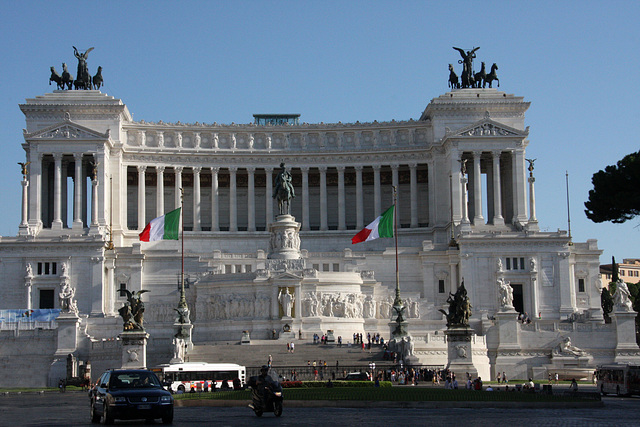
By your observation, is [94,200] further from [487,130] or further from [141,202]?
[487,130]

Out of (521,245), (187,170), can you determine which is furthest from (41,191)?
(521,245)

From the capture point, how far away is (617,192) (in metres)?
72.6

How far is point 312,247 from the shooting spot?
113312 millimetres

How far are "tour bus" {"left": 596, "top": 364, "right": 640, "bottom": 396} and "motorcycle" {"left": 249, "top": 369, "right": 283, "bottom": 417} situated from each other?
2644 cm

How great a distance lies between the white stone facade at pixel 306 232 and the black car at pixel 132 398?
4146cm

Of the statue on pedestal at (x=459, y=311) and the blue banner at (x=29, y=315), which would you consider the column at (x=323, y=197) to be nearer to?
the blue banner at (x=29, y=315)

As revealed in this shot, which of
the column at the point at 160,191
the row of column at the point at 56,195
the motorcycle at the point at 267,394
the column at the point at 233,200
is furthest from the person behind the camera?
the column at the point at 233,200

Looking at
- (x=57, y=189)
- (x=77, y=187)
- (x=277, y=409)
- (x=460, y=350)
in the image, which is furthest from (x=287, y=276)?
(x=277, y=409)

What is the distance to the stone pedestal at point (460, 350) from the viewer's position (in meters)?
64.0

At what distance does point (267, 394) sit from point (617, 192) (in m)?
45.2

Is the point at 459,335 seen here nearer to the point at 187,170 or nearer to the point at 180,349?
the point at 180,349

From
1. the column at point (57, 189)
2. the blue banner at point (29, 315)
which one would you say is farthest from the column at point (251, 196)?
the blue banner at point (29, 315)

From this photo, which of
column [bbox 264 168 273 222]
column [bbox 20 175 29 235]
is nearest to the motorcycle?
column [bbox 20 175 29 235]

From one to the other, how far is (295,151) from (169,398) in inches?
3377
